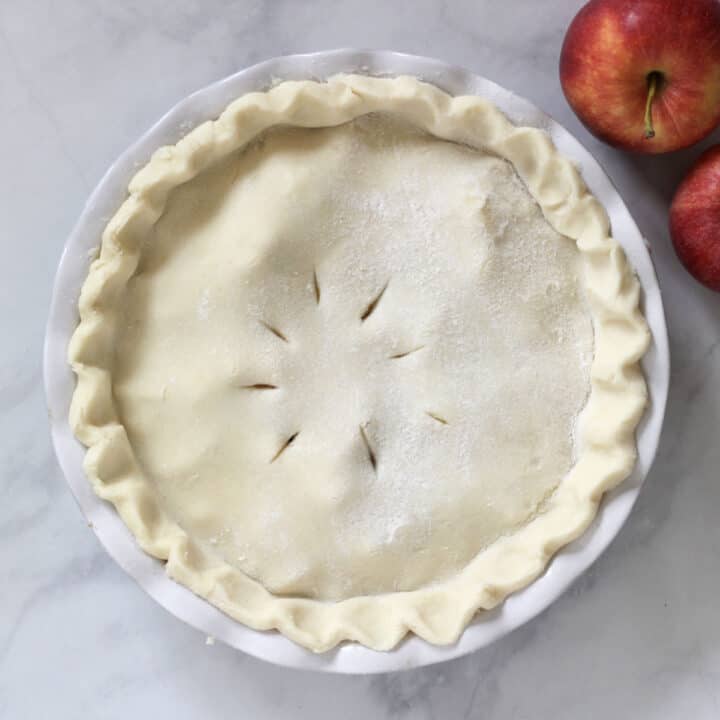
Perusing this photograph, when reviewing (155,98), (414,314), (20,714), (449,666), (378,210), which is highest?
(155,98)

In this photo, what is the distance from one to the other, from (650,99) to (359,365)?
0.55 m

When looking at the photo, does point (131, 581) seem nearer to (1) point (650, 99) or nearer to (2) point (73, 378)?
(2) point (73, 378)

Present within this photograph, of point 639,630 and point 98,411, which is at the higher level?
point 98,411

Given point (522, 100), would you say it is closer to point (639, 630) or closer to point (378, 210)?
point (378, 210)

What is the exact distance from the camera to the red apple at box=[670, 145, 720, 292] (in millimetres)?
1498

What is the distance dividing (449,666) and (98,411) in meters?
0.72

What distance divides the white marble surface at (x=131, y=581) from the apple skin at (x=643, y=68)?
0.13m

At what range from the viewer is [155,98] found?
1.64 m

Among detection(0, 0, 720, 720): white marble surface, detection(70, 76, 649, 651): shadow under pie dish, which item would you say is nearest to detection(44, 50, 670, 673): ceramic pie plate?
detection(70, 76, 649, 651): shadow under pie dish

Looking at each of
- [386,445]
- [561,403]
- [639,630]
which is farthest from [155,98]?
[639,630]

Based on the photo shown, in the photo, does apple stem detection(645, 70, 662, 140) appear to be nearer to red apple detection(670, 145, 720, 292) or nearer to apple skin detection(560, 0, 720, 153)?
apple skin detection(560, 0, 720, 153)

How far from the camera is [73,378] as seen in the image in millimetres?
1500

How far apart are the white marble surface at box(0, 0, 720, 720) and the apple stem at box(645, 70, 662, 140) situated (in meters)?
0.18

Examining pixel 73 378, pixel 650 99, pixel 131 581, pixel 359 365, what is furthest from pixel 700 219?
pixel 131 581
